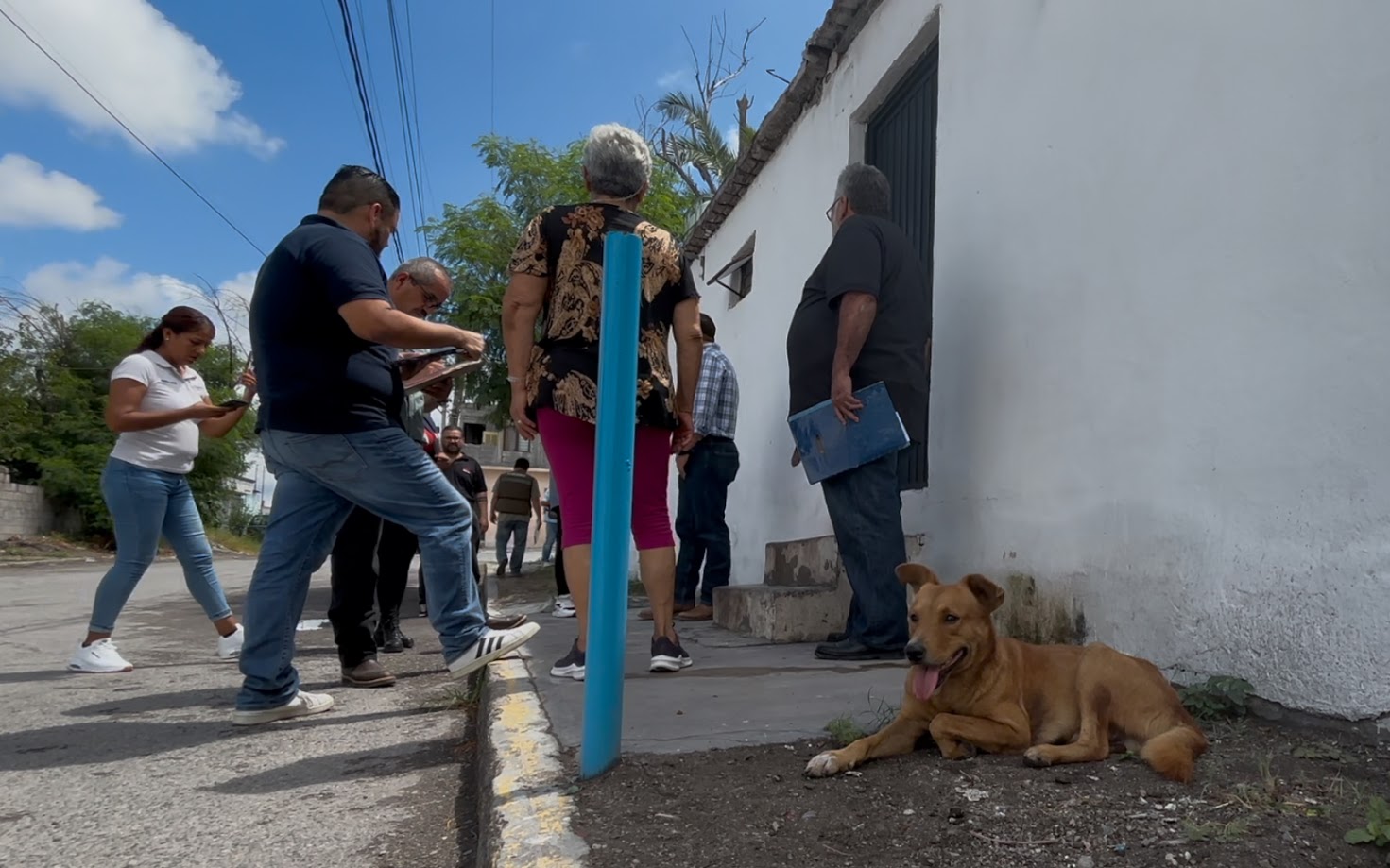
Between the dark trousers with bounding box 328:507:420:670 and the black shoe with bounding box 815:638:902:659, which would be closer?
the black shoe with bounding box 815:638:902:659

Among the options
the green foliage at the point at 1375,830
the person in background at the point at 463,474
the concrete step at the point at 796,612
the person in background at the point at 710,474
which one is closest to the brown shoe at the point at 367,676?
the concrete step at the point at 796,612

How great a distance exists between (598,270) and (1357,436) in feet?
7.17

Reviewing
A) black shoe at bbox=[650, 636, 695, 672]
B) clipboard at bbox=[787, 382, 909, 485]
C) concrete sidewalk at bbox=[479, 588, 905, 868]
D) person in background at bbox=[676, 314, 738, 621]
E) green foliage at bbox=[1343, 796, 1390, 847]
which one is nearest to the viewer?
green foliage at bbox=[1343, 796, 1390, 847]

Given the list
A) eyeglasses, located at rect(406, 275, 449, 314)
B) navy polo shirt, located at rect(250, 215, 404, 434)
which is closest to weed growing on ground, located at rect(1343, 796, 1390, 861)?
navy polo shirt, located at rect(250, 215, 404, 434)

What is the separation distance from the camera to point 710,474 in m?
5.63

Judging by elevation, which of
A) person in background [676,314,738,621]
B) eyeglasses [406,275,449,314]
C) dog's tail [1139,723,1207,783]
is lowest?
dog's tail [1139,723,1207,783]

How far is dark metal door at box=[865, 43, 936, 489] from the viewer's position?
502 centimetres

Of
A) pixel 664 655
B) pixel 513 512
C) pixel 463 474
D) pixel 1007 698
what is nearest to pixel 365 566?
pixel 664 655

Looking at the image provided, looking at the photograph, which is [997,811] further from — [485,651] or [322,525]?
[322,525]

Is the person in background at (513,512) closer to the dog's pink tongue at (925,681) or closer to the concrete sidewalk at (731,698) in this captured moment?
the concrete sidewalk at (731,698)

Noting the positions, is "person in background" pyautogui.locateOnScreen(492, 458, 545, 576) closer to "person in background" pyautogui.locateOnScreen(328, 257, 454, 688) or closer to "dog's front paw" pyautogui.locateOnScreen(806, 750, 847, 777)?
"person in background" pyautogui.locateOnScreen(328, 257, 454, 688)

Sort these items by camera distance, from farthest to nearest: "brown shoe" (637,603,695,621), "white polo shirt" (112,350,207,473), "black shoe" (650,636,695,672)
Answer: "brown shoe" (637,603,695,621) → "white polo shirt" (112,350,207,473) → "black shoe" (650,636,695,672)

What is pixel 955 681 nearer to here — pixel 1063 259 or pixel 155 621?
pixel 1063 259

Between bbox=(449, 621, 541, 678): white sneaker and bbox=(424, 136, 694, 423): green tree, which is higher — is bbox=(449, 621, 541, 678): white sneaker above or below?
below
